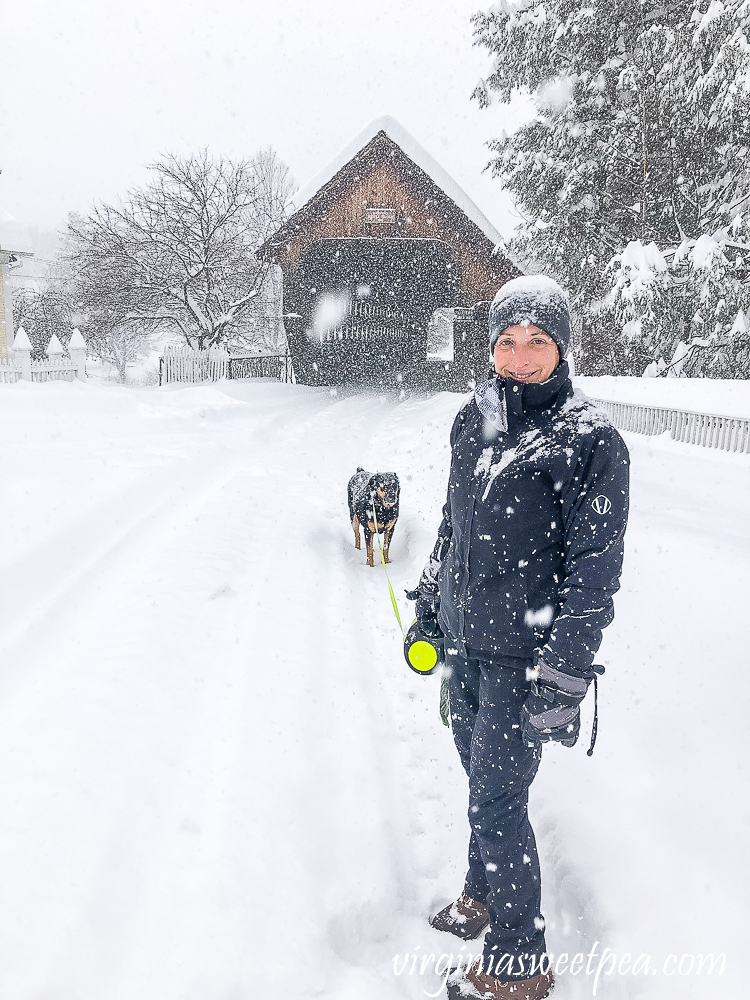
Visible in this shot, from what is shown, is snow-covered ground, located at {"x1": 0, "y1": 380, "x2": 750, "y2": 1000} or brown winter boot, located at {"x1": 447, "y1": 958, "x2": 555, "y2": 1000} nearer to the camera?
brown winter boot, located at {"x1": 447, "y1": 958, "x2": 555, "y2": 1000}

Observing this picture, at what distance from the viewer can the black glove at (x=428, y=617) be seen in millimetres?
2321

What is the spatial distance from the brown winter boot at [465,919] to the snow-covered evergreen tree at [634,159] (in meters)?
12.4

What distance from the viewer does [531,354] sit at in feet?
5.73

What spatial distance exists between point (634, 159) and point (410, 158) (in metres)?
9.21

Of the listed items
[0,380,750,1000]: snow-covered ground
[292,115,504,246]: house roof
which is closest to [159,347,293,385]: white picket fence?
[292,115,504,246]: house roof

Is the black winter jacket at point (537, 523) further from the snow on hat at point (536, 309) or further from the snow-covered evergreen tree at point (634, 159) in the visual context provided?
the snow-covered evergreen tree at point (634, 159)

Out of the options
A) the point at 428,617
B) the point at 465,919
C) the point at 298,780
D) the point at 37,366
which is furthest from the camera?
the point at 37,366

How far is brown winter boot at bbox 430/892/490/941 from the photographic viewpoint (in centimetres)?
220

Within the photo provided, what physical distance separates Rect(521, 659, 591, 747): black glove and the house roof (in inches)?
826

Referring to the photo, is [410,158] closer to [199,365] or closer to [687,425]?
[199,365]

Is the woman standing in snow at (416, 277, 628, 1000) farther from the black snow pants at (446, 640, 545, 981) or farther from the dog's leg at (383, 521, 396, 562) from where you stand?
the dog's leg at (383, 521, 396, 562)

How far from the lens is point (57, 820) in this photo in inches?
99.4

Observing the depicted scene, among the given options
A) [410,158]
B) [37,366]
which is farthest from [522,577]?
[410,158]

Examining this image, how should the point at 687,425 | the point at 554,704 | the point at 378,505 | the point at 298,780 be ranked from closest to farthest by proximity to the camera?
1. the point at 554,704
2. the point at 298,780
3. the point at 378,505
4. the point at 687,425
